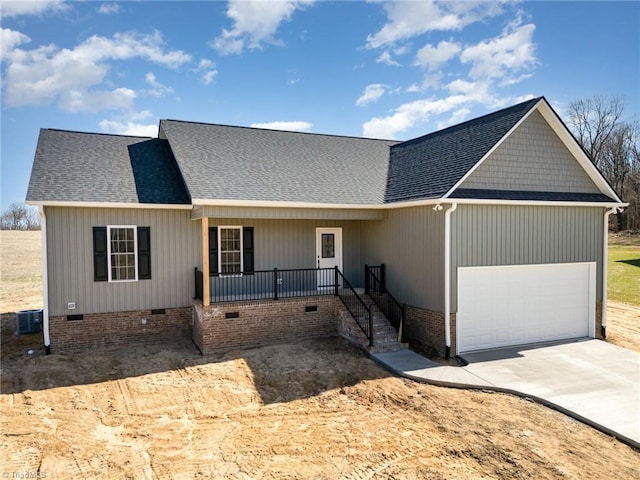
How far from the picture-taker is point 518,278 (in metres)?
11.2

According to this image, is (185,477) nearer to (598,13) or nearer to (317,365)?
(317,365)

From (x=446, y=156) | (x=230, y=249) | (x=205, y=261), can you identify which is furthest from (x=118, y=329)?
(x=446, y=156)

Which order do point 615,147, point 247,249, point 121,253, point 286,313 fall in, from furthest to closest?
1. point 615,147
2. point 247,249
3. point 286,313
4. point 121,253

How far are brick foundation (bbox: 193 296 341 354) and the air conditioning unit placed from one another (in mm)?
4950

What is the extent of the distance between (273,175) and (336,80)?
8.02m

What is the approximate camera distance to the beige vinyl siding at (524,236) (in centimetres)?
1029

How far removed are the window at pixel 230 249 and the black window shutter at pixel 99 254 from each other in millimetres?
2767

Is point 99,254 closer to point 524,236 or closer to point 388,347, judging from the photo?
point 388,347

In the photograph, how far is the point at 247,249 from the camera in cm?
1257

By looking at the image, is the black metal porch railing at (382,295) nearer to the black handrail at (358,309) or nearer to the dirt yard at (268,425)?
the black handrail at (358,309)

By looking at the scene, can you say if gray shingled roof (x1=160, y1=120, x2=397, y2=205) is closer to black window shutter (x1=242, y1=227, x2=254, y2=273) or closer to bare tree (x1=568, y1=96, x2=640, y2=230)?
black window shutter (x1=242, y1=227, x2=254, y2=273)

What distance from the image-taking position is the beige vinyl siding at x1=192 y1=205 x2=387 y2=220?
10.5m

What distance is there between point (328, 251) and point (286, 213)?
2945 mm

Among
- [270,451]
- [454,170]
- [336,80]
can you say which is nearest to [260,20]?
[336,80]
